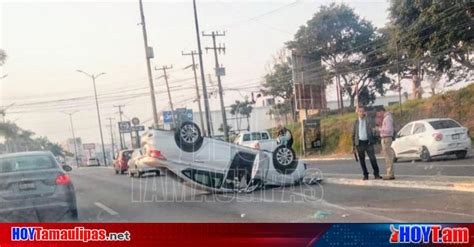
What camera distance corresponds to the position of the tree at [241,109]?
11.2 feet

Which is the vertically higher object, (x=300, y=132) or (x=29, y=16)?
(x=29, y=16)

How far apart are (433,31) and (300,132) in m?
0.98

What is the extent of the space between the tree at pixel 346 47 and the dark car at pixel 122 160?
1285mm

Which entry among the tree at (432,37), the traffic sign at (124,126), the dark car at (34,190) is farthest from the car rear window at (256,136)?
the dark car at (34,190)

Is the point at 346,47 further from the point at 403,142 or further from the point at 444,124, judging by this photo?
the point at 403,142

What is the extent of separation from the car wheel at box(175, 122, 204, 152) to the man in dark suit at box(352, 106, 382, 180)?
971 mm

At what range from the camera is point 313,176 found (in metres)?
3.59

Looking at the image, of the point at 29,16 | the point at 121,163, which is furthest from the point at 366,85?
the point at 29,16

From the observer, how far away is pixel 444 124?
341 cm

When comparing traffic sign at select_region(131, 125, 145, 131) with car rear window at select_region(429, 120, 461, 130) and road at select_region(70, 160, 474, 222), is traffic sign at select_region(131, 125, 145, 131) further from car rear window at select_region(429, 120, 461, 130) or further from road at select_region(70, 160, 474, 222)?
car rear window at select_region(429, 120, 461, 130)

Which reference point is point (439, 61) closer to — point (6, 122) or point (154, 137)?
point (154, 137)

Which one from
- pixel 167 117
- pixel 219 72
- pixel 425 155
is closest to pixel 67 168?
pixel 167 117

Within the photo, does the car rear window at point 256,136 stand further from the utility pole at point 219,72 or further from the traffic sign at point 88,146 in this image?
the traffic sign at point 88,146

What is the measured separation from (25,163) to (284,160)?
1.63 m
